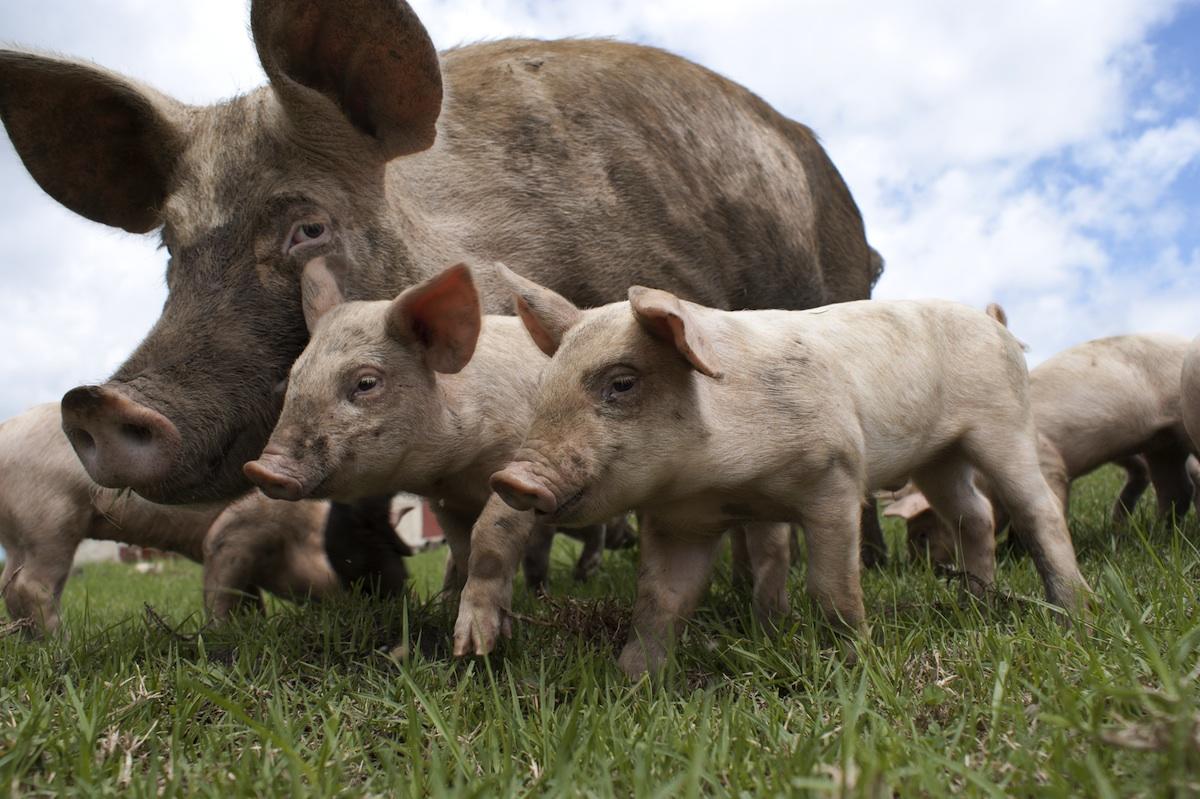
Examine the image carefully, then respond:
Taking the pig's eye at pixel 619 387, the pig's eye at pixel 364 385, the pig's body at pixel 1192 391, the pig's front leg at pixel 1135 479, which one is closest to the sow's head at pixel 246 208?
the pig's eye at pixel 364 385

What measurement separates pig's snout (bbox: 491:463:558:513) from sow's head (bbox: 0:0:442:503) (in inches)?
41.4

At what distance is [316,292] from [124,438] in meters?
0.65

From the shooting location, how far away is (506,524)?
2.86m

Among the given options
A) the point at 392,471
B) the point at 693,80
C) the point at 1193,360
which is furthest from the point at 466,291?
the point at 1193,360

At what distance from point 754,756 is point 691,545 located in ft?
3.12

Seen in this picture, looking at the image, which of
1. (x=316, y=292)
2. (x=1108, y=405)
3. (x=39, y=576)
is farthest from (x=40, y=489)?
(x=1108, y=405)

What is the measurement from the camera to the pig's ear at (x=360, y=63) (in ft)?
10.6

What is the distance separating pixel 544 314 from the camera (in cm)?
276

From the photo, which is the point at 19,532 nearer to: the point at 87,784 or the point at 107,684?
the point at 107,684

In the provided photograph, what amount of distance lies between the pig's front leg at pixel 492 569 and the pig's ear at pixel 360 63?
4.23 feet

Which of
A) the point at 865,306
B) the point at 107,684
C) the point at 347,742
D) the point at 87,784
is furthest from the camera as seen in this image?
the point at 865,306

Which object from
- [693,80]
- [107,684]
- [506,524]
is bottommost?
[107,684]

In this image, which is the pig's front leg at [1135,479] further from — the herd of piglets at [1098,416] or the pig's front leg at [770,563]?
the pig's front leg at [770,563]

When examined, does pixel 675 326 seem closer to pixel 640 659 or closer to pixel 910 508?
pixel 640 659
